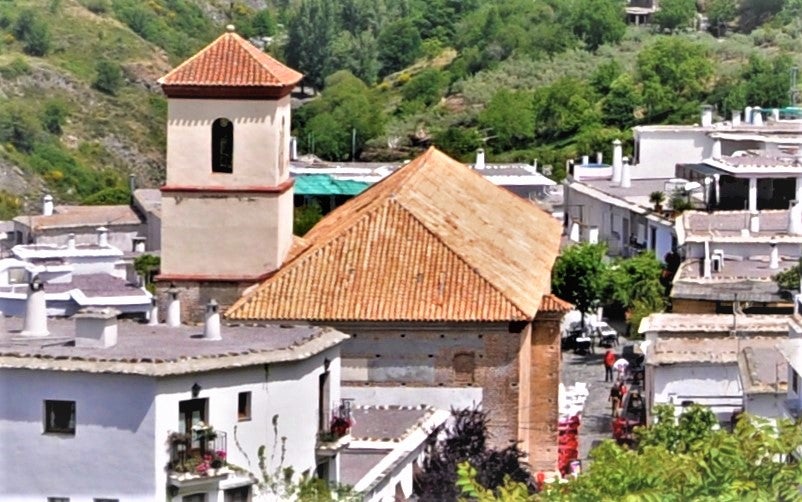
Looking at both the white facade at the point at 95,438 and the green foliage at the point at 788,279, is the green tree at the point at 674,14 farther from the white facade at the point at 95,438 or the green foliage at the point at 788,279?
the white facade at the point at 95,438

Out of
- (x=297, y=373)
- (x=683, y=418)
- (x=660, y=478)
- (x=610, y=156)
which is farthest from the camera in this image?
(x=610, y=156)

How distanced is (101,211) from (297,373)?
4264 centimetres

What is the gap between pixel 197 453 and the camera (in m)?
29.2

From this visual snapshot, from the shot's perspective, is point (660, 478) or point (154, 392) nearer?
point (660, 478)

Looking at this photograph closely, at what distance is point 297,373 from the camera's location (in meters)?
31.5

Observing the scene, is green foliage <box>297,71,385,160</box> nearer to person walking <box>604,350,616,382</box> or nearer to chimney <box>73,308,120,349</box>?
person walking <box>604,350,616,382</box>

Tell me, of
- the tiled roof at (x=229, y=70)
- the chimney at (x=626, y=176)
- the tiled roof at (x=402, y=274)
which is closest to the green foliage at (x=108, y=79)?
the chimney at (x=626, y=176)

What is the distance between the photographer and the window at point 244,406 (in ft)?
99.1

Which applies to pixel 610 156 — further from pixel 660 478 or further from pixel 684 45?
pixel 660 478

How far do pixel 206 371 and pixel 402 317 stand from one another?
851 cm

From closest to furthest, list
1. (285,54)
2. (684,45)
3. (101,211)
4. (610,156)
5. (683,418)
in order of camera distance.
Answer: (683,418) < (101,211) < (610,156) < (684,45) < (285,54)

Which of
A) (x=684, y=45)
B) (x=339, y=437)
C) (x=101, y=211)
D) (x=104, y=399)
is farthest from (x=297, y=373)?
(x=684, y=45)

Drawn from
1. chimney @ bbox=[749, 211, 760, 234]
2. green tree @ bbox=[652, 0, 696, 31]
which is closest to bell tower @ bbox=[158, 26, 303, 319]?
chimney @ bbox=[749, 211, 760, 234]

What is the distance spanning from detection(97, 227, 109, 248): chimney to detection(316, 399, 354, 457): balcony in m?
26.9
